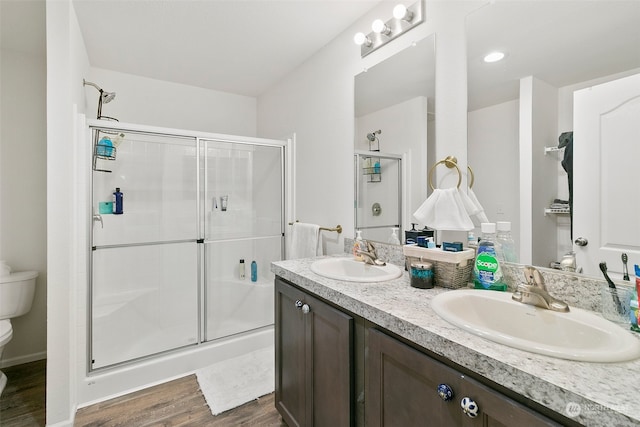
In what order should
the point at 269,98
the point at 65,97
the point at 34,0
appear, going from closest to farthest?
the point at 65,97 < the point at 34,0 < the point at 269,98

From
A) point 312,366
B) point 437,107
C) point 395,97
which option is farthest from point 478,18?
point 312,366

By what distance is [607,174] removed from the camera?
0.96m

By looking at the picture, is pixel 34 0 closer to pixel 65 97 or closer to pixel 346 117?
pixel 65 97

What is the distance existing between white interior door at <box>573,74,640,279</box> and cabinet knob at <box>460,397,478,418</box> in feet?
2.16

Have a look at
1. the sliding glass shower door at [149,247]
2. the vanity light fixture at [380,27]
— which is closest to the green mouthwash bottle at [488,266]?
the vanity light fixture at [380,27]

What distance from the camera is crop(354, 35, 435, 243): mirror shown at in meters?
1.54

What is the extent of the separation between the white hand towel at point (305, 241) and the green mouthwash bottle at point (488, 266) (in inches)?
47.5

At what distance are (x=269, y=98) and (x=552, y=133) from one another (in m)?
2.62

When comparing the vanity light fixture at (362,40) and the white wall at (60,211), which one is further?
→ the vanity light fixture at (362,40)

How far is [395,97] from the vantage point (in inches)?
67.3

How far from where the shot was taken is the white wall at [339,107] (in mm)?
1407

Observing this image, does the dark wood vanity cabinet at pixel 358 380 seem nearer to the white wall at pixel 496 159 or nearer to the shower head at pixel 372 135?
the white wall at pixel 496 159

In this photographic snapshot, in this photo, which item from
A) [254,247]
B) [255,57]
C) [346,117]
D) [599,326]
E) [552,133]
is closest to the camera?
[599,326]

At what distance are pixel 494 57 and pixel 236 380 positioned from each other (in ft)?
7.92
